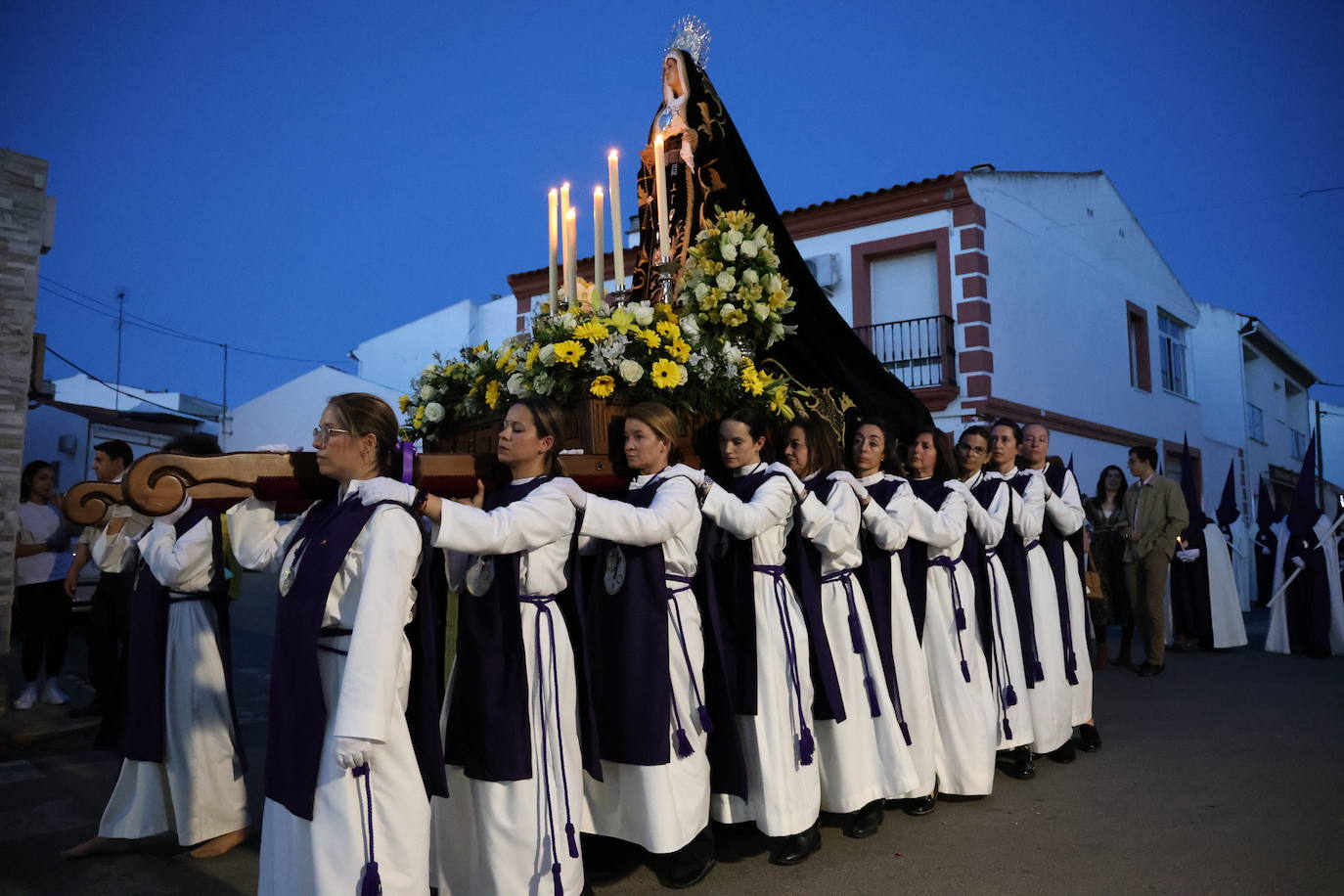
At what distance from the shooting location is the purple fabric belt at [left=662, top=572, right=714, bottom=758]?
373 cm

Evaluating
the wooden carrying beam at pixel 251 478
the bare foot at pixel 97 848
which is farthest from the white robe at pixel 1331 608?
the bare foot at pixel 97 848

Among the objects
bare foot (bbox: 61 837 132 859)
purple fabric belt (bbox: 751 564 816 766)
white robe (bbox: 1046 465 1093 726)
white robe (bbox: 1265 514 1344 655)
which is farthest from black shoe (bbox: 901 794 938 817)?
white robe (bbox: 1265 514 1344 655)

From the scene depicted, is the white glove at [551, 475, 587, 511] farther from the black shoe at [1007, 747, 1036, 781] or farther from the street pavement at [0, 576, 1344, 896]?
the black shoe at [1007, 747, 1036, 781]

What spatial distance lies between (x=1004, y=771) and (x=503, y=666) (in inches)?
129

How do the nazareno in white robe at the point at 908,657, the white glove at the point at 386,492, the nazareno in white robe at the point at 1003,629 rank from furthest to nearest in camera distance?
the nazareno in white robe at the point at 1003,629 < the nazareno in white robe at the point at 908,657 < the white glove at the point at 386,492

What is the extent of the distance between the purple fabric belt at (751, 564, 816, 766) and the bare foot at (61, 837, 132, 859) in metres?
2.86

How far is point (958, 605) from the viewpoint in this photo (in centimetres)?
498

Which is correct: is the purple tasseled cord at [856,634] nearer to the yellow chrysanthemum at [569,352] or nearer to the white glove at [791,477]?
the white glove at [791,477]

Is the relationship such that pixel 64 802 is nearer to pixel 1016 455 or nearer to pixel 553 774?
pixel 553 774

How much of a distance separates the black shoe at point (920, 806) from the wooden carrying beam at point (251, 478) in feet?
8.60

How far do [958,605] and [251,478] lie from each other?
3.45 metres

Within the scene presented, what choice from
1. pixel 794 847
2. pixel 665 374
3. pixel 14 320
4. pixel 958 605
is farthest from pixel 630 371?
pixel 14 320

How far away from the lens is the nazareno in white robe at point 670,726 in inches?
135

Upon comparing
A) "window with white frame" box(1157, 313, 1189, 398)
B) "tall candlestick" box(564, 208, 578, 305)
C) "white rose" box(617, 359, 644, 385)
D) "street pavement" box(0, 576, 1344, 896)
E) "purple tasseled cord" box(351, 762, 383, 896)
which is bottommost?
"street pavement" box(0, 576, 1344, 896)
